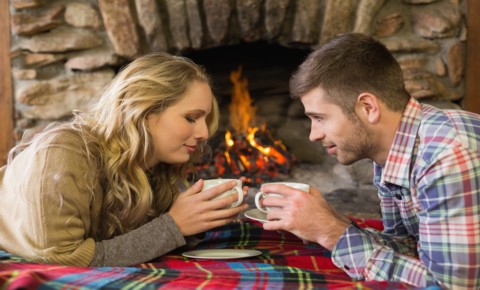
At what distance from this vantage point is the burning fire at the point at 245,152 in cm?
316

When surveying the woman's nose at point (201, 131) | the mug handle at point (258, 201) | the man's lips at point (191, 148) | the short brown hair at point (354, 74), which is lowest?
the mug handle at point (258, 201)

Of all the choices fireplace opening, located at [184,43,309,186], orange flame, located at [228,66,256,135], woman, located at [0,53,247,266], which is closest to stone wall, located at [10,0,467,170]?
fireplace opening, located at [184,43,309,186]

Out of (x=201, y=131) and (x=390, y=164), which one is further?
(x=201, y=131)

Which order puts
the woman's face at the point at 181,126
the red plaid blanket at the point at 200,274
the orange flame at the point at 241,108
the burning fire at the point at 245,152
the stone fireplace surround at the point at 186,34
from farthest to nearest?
1. the orange flame at the point at 241,108
2. the burning fire at the point at 245,152
3. the stone fireplace surround at the point at 186,34
4. the woman's face at the point at 181,126
5. the red plaid blanket at the point at 200,274

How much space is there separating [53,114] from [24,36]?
0.39 metres

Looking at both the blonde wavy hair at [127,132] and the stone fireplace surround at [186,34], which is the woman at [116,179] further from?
the stone fireplace surround at [186,34]

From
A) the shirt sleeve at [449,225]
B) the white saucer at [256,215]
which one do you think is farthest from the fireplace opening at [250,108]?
the shirt sleeve at [449,225]

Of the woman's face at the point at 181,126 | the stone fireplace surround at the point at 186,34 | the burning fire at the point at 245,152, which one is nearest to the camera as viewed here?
the woman's face at the point at 181,126

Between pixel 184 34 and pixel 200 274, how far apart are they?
1.67 meters

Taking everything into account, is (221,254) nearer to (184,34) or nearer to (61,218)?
(61,218)

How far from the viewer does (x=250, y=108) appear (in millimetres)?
3566

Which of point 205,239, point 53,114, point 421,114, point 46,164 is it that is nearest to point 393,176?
point 421,114

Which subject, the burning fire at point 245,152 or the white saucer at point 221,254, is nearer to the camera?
the white saucer at point 221,254

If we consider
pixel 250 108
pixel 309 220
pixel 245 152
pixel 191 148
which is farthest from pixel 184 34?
pixel 309 220
